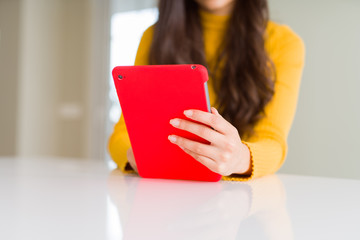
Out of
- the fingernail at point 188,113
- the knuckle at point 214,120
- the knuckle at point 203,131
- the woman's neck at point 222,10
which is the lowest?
the knuckle at point 203,131

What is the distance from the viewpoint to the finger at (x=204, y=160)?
0.68m

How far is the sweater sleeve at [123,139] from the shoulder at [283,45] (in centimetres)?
45

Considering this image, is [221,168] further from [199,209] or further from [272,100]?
[272,100]

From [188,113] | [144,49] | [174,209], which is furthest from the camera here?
[144,49]

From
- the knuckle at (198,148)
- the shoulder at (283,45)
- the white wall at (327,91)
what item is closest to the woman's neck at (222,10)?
the shoulder at (283,45)

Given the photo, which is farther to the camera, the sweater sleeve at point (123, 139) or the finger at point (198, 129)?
the sweater sleeve at point (123, 139)

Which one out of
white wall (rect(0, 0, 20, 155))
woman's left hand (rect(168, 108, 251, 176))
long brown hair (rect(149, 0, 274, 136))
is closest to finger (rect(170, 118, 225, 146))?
woman's left hand (rect(168, 108, 251, 176))

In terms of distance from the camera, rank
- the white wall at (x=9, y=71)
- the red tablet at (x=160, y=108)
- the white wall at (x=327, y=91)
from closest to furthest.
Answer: the red tablet at (x=160, y=108), the white wall at (x=327, y=91), the white wall at (x=9, y=71)

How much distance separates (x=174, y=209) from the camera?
0.49 m

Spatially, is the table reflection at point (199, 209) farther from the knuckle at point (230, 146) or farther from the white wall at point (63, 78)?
the white wall at point (63, 78)

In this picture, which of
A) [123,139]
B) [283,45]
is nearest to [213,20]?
[283,45]

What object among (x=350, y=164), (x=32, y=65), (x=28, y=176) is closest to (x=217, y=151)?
(x=28, y=176)

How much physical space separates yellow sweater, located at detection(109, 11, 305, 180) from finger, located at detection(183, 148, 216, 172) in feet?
0.42

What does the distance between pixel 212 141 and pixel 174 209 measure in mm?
214
